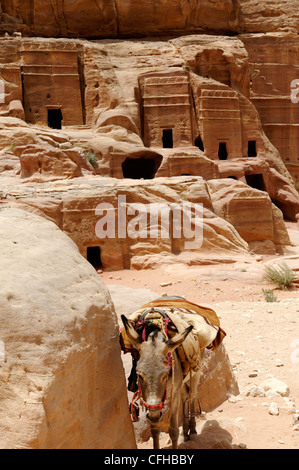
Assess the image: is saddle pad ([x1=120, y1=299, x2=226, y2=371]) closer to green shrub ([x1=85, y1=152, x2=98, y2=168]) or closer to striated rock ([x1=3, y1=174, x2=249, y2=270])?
striated rock ([x1=3, y1=174, x2=249, y2=270])

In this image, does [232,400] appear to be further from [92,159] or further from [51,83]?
[51,83]

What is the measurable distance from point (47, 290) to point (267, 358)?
4264 mm

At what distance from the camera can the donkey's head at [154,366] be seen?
3426 mm

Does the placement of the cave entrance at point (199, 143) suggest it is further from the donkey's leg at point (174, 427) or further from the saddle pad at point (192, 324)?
the donkey's leg at point (174, 427)

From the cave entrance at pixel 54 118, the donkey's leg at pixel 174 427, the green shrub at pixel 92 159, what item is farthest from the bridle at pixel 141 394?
the cave entrance at pixel 54 118

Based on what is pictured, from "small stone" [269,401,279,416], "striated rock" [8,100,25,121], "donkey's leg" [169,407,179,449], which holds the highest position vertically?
"striated rock" [8,100,25,121]

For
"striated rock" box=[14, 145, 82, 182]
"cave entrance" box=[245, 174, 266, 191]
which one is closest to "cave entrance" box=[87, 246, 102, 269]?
"striated rock" box=[14, 145, 82, 182]

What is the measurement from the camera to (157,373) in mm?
3469

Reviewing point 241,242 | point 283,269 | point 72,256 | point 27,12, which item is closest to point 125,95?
point 27,12

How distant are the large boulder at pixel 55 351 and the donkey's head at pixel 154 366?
1.04 ft

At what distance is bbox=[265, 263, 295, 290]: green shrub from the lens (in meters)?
12.2

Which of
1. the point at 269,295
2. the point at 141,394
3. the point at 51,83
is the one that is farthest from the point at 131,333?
the point at 51,83

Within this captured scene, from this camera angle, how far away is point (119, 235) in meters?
14.2

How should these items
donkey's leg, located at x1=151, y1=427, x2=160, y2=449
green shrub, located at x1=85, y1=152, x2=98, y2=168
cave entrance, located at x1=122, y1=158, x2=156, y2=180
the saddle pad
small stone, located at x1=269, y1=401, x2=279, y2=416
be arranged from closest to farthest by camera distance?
donkey's leg, located at x1=151, y1=427, x2=160, y2=449 → the saddle pad → small stone, located at x1=269, y1=401, x2=279, y2=416 → green shrub, located at x1=85, y1=152, x2=98, y2=168 → cave entrance, located at x1=122, y1=158, x2=156, y2=180
